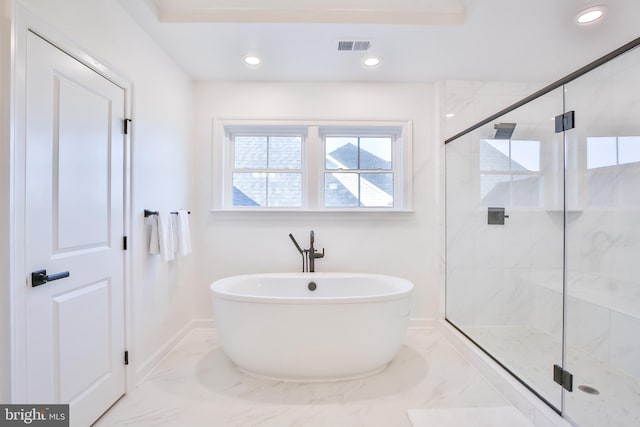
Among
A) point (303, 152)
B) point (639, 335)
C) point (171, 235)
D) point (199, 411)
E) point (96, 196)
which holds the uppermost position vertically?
point (303, 152)

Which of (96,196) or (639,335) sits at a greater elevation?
(96,196)

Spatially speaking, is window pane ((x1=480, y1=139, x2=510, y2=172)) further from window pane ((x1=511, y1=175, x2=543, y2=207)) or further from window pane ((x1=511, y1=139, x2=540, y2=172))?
window pane ((x1=511, y1=175, x2=543, y2=207))

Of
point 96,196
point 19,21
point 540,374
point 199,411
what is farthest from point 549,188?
point 19,21

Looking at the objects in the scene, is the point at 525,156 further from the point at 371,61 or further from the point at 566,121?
the point at 371,61

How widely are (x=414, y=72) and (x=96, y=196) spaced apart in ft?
8.62

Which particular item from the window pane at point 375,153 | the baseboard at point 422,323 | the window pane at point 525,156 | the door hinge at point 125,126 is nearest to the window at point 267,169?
the window pane at point 375,153

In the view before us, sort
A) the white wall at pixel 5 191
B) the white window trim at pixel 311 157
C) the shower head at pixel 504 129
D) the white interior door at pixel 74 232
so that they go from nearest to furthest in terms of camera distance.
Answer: the white wall at pixel 5 191 → the white interior door at pixel 74 232 → the shower head at pixel 504 129 → the white window trim at pixel 311 157

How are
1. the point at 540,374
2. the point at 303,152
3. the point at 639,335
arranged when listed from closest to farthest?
the point at 540,374
the point at 639,335
the point at 303,152

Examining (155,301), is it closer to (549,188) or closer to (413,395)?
(413,395)

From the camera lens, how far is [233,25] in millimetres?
1964

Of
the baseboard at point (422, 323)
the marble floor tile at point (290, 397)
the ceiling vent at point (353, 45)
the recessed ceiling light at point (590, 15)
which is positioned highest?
the ceiling vent at point (353, 45)

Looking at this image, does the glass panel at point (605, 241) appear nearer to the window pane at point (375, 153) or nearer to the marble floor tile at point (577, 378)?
the marble floor tile at point (577, 378)

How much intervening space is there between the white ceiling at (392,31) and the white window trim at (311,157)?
50 centimetres

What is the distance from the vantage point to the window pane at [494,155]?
2492 mm
